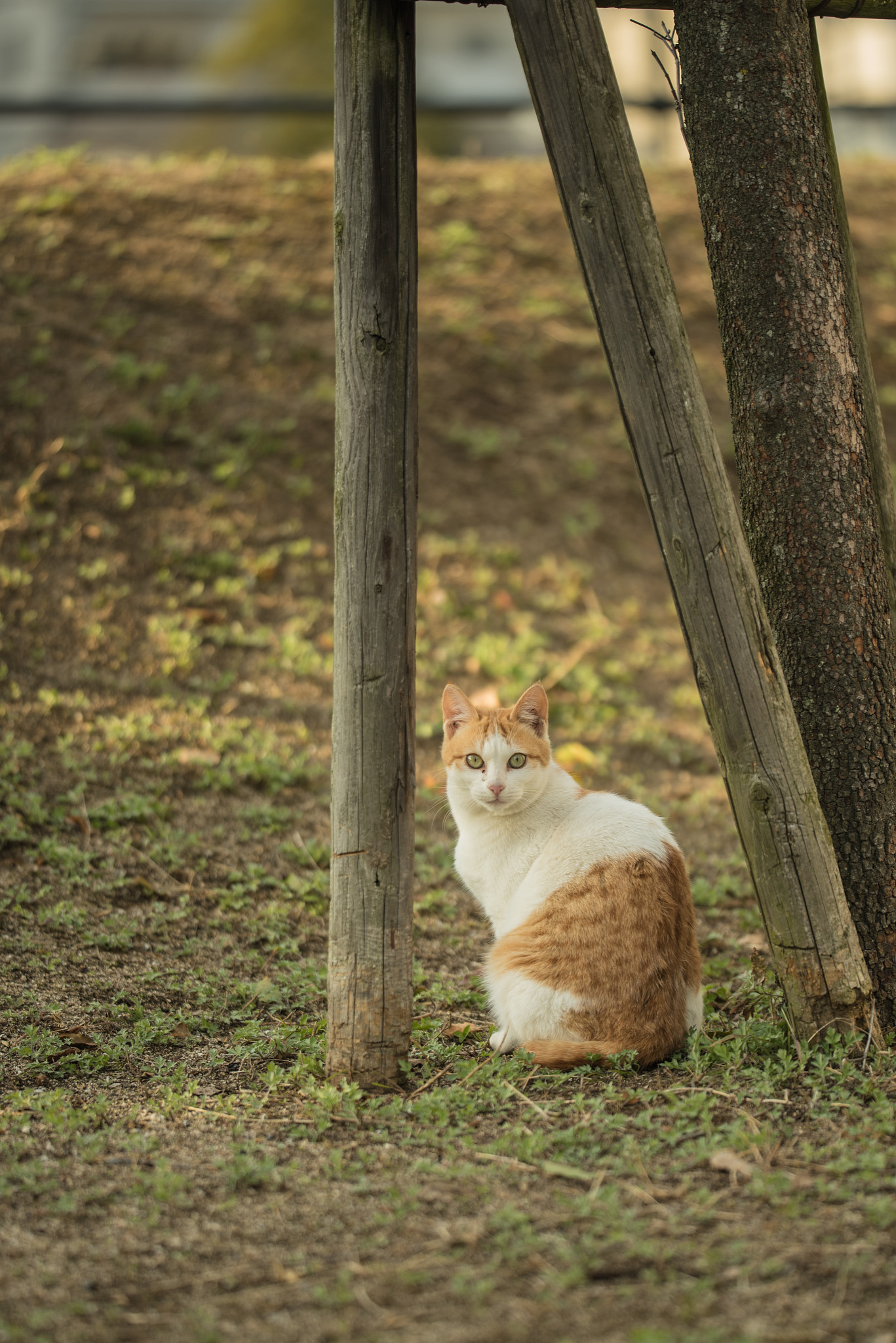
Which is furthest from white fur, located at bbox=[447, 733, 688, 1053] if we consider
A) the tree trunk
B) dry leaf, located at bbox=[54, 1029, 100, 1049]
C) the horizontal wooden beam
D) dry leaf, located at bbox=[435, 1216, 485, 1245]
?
the horizontal wooden beam

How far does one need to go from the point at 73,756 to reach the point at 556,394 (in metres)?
5.55

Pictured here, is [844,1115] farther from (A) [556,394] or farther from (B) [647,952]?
(A) [556,394]

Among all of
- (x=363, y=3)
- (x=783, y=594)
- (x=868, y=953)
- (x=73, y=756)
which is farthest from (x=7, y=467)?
(x=868, y=953)

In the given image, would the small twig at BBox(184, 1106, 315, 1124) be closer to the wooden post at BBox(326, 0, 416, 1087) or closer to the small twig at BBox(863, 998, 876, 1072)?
A: the wooden post at BBox(326, 0, 416, 1087)

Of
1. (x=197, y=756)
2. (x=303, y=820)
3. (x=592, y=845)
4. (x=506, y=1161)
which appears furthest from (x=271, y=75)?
(x=506, y=1161)

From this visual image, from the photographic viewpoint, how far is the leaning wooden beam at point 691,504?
2818mm

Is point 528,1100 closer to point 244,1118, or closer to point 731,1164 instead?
point 731,1164

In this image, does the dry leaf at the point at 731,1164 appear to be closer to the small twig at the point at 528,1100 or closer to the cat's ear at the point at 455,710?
the small twig at the point at 528,1100

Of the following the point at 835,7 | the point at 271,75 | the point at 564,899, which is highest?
the point at 271,75

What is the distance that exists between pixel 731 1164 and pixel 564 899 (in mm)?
971

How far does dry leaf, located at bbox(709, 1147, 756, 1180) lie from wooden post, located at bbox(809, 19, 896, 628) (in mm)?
1697

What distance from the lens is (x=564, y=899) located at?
3.26 meters

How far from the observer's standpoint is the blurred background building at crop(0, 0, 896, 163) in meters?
10.2

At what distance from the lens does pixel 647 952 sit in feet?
10.2
